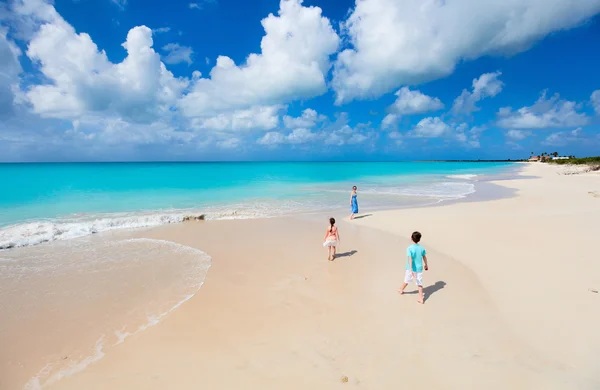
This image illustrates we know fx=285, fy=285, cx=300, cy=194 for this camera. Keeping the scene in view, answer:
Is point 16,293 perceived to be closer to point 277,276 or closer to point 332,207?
point 277,276

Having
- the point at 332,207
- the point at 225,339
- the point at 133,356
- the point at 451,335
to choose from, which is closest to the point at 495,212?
the point at 332,207

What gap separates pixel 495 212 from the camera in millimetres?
16469

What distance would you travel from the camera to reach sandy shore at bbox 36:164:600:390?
4406 millimetres

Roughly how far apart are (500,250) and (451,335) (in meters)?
6.02

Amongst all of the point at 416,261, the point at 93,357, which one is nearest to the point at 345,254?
the point at 416,261

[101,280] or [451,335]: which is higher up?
[101,280]

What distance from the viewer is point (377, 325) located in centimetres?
565

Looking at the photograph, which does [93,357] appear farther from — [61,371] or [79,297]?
[79,297]

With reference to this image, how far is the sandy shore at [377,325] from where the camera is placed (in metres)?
4.41

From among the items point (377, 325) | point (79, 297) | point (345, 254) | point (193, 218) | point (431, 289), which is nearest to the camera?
point (377, 325)

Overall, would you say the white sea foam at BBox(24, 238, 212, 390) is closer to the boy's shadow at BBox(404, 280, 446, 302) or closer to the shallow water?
the shallow water

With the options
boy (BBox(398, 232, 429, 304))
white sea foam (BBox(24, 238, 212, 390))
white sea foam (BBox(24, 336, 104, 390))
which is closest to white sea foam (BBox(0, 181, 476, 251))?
white sea foam (BBox(24, 238, 212, 390))

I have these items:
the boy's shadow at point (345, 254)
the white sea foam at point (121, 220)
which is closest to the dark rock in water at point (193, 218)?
the white sea foam at point (121, 220)

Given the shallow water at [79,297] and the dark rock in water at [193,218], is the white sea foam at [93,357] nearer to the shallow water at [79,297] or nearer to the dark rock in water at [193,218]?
the shallow water at [79,297]
